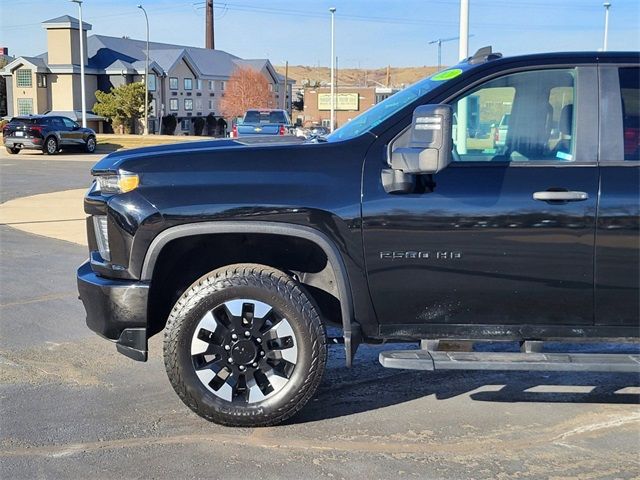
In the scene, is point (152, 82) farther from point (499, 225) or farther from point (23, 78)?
point (499, 225)

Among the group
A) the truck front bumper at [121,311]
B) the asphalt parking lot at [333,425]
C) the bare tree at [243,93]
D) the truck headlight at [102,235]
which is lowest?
the asphalt parking lot at [333,425]

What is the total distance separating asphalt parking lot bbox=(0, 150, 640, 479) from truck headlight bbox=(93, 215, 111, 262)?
0.99m

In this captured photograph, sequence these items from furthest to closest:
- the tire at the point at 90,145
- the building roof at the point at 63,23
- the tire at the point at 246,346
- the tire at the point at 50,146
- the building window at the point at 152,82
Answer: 1. the building window at the point at 152,82
2. the building roof at the point at 63,23
3. the tire at the point at 90,145
4. the tire at the point at 50,146
5. the tire at the point at 246,346

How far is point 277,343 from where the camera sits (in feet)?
13.6

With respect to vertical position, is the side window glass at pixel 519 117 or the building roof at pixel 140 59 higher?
the building roof at pixel 140 59

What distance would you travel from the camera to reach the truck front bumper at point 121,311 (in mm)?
4109

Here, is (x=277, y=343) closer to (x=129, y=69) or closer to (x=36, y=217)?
(x=36, y=217)

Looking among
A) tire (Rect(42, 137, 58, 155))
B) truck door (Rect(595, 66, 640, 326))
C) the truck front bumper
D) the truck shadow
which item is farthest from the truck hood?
tire (Rect(42, 137, 58, 155))

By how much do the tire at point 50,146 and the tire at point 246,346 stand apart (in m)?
30.0

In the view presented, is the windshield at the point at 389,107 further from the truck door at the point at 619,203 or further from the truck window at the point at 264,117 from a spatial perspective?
the truck window at the point at 264,117

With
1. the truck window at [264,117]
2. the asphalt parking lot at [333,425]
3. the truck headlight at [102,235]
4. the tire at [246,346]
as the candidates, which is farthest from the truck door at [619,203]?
the truck window at [264,117]

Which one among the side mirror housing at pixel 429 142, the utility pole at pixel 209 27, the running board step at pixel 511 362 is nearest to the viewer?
the side mirror housing at pixel 429 142

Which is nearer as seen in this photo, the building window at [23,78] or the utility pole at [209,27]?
the building window at [23,78]

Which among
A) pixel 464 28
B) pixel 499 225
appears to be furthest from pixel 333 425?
pixel 464 28
